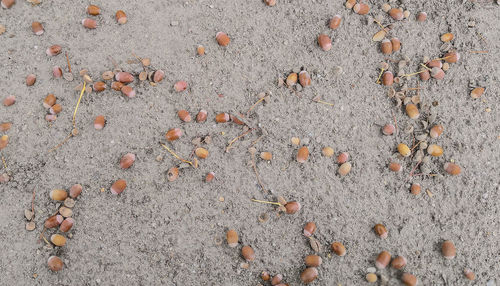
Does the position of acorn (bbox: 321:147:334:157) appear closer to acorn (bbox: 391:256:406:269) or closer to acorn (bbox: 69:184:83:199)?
acorn (bbox: 391:256:406:269)

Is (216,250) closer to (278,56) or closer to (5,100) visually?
(278,56)

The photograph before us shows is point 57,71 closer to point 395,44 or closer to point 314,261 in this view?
point 314,261

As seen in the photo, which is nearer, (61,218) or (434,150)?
(61,218)

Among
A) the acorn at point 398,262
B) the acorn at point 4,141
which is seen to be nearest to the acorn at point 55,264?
the acorn at point 4,141

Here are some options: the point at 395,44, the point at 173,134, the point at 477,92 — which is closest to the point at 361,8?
the point at 395,44

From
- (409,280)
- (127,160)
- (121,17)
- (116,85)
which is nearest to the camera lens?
(409,280)

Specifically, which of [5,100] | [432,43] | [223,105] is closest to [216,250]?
[223,105]
